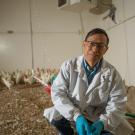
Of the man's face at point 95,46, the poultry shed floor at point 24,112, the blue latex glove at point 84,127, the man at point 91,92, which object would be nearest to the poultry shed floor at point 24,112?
the poultry shed floor at point 24,112

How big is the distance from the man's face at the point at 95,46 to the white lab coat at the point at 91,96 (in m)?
0.09

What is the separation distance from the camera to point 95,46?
1.60 m

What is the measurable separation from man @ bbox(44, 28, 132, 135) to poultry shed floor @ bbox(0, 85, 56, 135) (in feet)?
1.51

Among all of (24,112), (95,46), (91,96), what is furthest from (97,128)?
(24,112)

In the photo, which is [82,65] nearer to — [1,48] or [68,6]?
[68,6]

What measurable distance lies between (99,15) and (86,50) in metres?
4.00

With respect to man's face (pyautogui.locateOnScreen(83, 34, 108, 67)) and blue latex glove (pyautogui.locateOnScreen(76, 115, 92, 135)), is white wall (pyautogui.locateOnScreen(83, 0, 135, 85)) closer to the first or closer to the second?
man's face (pyautogui.locateOnScreen(83, 34, 108, 67))

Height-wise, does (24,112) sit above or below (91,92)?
below

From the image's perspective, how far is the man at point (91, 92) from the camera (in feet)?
5.12

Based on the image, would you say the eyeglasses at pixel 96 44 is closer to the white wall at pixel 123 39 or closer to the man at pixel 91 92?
the man at pixel 91 92

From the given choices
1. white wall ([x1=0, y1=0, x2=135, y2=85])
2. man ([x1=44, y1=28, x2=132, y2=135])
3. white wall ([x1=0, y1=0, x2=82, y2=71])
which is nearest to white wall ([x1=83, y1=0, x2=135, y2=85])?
white wall ([x1=0, y1=0, x2=135, y2=85])

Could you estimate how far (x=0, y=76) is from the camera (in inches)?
178

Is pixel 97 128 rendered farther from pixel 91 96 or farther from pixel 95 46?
pixel 95 46

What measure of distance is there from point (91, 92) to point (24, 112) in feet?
3.99
